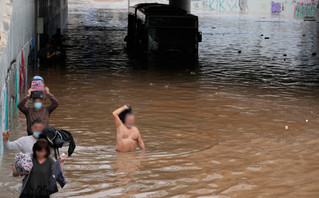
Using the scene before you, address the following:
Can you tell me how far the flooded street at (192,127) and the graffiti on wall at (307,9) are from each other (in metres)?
49.7

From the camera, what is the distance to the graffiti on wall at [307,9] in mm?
74125

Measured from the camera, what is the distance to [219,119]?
1372 centimetres

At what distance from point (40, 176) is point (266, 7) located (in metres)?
75.9

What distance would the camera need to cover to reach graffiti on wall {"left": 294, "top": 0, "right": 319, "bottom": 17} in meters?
74.1

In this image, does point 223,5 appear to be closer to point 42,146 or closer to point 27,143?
point 27,143

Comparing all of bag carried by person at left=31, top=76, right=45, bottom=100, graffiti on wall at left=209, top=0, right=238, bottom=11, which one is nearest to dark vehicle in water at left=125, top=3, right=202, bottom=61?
bag carried by person at left=31, top=76, right=45, bottom=100

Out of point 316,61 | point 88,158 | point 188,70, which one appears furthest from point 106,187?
point 316,61

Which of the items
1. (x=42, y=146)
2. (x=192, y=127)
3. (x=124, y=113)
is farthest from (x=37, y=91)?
(x=192, y=127)

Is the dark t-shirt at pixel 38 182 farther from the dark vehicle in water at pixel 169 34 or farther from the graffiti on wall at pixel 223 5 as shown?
the graffiti on wall at pixel 223 5

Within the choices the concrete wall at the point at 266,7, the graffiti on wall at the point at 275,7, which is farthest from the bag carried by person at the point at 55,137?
the graffiti on wall at the point at 275,7

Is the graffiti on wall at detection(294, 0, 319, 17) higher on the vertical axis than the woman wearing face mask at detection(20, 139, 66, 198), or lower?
higher

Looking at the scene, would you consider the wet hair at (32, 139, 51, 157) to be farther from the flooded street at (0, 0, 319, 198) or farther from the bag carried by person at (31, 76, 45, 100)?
the flooded street at (0, 0, 319, 198)

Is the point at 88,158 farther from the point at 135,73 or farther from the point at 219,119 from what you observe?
the point at 135,73

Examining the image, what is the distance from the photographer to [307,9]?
2940 inches
